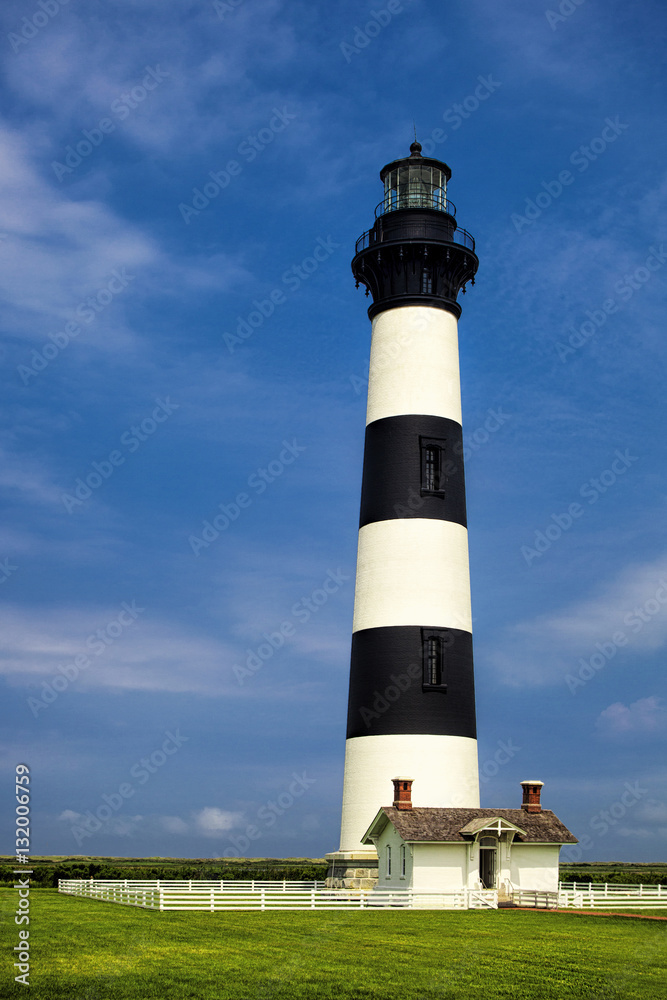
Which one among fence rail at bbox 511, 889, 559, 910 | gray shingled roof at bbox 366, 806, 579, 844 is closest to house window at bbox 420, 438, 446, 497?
gray shingled roof at bbox 366, 806, 579, 844

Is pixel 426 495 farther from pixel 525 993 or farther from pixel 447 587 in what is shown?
pixel 525 993

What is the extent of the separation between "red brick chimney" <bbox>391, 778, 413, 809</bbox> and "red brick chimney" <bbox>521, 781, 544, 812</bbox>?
522 cm

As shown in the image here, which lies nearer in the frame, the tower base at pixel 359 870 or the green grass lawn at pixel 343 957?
the green grass lawn at pixel 343 957

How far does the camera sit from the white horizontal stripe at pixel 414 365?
4022 centimetres

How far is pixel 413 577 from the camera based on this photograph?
3853 cm

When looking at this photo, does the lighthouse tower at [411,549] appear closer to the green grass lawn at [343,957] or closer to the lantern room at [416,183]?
the lantern room at [416,183]

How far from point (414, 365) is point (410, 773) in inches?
552

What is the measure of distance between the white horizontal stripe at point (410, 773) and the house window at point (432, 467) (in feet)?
27.5

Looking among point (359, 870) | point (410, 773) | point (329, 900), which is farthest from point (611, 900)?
point (329, 900)

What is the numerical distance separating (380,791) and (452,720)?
331 centimetres

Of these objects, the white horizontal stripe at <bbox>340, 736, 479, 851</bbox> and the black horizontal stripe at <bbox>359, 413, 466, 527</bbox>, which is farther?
the black horizontal stripe at <bbox>359, 413, 466, 527</bbox>

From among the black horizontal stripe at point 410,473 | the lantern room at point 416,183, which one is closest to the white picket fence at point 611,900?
the black horizontal stripe at point 410,473

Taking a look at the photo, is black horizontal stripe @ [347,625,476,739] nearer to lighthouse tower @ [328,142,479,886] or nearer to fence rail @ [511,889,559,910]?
lighthouse tower @ [328,142,479,886]

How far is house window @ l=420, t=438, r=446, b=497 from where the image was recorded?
39469 millimetres
